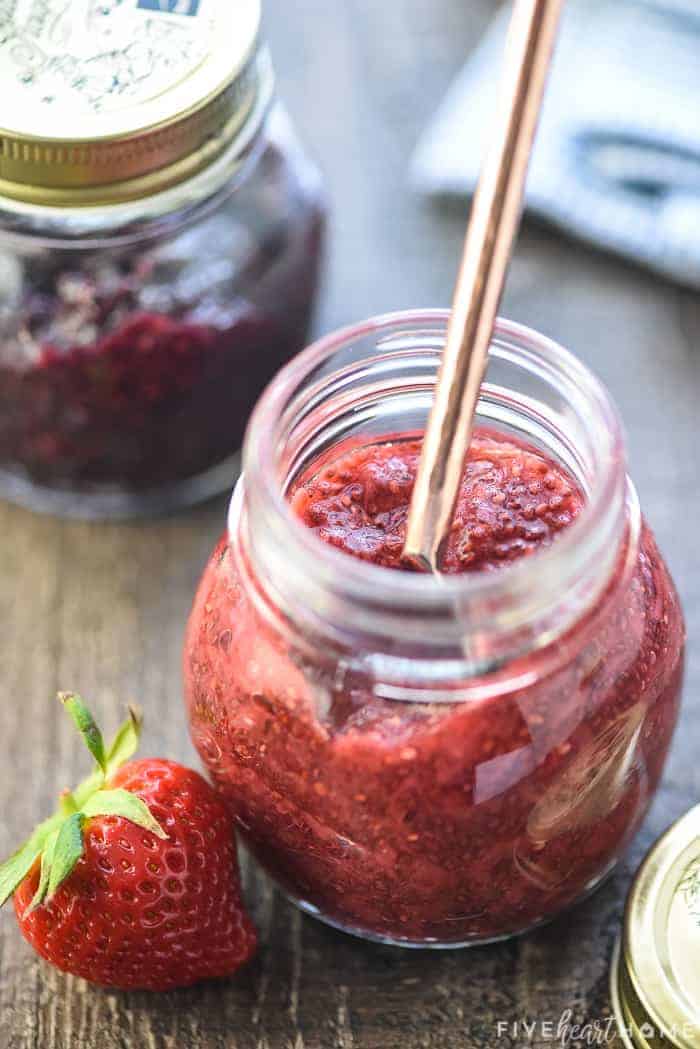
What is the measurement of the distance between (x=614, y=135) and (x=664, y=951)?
0.87 meters

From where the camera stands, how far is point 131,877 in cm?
98

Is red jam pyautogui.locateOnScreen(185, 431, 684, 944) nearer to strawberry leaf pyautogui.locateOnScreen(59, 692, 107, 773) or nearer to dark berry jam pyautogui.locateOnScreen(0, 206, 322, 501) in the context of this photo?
strawberry leaf pyautogui.locateOnScreen(59, 692, 107, 773)

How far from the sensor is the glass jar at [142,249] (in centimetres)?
113

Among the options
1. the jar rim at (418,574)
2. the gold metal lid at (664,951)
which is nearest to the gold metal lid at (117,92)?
the jar rim at (418,574)

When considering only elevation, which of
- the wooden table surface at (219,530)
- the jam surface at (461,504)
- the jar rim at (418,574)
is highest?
the jar rim at (418,574)

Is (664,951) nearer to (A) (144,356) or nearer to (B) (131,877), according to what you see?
(B) (131,877)

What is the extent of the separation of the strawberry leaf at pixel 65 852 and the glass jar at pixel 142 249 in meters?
0.42

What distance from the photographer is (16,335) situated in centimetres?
123

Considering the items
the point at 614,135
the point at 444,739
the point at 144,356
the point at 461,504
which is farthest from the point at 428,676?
the point at 614,135

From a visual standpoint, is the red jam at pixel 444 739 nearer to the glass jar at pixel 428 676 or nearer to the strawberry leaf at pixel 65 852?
the glass jar at pixel 428 676

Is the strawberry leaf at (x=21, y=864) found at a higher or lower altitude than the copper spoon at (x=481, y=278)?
lower

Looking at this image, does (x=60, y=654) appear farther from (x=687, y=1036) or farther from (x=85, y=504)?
(x=687, y=1036)

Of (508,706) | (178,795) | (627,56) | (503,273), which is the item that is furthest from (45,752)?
(627,56)

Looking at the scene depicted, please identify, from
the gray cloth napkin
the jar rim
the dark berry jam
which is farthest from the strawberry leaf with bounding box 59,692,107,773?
the gray cloth napkin
